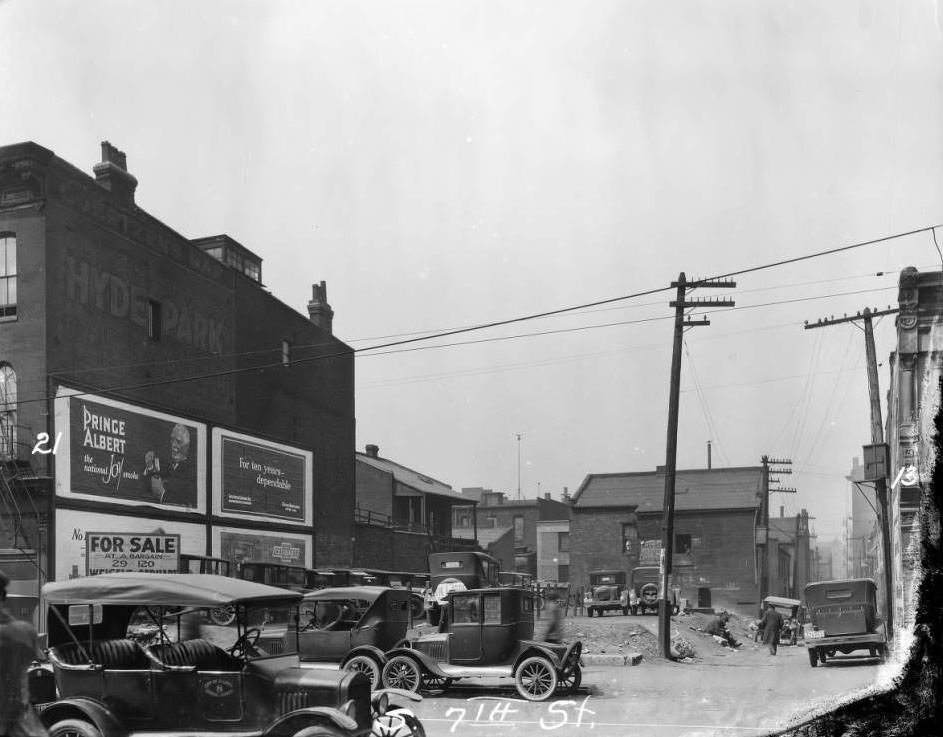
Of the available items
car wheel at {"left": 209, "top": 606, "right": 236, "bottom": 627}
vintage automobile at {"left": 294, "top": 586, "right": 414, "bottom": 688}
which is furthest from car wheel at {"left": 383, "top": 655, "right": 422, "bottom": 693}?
car wheel at {"left": 209, "top": 606, "right": 236, "bottom": 627}

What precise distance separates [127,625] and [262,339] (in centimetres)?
2455

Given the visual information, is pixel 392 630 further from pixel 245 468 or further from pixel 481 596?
pixel 245 468

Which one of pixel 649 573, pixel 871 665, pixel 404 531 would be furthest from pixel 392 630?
pixel 404 531

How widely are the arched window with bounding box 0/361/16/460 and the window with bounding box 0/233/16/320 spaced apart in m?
1.29

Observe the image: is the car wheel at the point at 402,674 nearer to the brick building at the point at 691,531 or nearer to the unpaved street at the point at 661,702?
the unpaved street at the point at 661,702

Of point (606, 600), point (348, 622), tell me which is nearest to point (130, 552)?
point (348, 622)

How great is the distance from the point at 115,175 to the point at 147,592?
66.9 ft

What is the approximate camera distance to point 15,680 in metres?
7.32

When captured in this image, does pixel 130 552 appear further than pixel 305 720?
Yes

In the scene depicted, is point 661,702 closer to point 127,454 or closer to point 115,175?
point 127,454

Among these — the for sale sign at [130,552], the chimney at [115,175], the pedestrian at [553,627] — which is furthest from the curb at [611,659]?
the chimney at [115,175]

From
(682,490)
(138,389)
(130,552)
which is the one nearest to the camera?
(130,552)

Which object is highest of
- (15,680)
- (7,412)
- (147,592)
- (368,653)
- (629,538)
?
(7,412)

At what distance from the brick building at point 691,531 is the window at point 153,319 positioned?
26493mm
